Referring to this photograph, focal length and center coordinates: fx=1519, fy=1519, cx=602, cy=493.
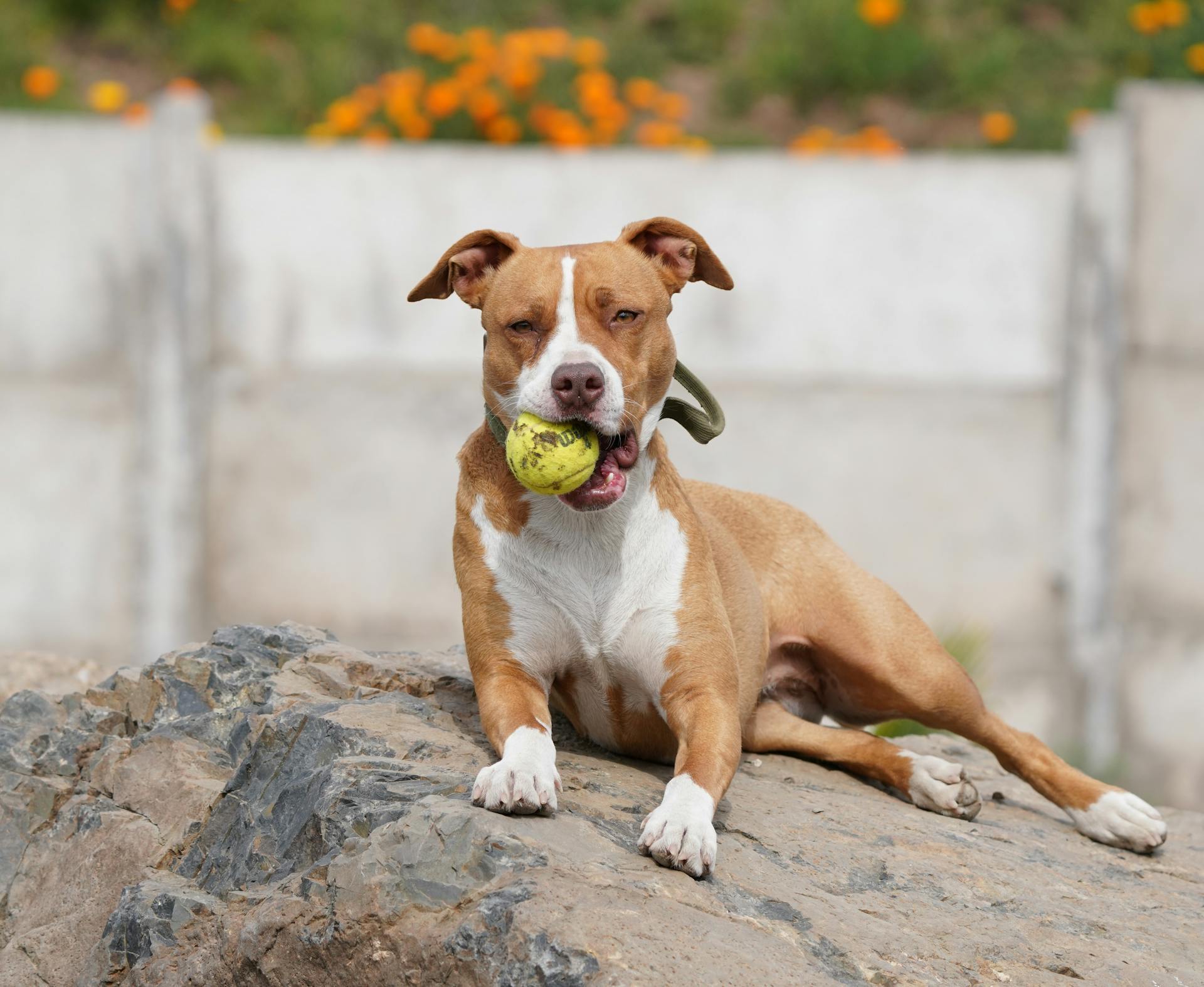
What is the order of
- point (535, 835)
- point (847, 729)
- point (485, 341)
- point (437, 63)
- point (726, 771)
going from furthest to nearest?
point (437, 63)
point (847, 729)
point (485, 341)
point (726, 771)
point (535, 835)

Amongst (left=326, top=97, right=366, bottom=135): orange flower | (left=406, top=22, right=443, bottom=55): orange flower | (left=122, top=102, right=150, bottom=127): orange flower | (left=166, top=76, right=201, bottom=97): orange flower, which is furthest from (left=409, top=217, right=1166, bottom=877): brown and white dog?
(left=166, top=76, right=201, bottom=97): orange flower

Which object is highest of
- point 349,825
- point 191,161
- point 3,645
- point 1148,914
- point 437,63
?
point 437,63

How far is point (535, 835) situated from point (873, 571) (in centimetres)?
584

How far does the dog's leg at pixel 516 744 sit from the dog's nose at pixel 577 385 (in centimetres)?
77

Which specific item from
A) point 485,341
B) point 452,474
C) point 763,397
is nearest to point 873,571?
point 763,397

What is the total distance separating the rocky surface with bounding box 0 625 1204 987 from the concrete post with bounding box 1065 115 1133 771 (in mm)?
4102

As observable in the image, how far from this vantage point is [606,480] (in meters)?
4.02

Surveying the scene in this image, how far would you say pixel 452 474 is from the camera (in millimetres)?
8797

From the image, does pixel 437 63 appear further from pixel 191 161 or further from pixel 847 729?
pixel 847 729

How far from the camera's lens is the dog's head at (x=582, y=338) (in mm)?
3891

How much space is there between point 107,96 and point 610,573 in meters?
7.17

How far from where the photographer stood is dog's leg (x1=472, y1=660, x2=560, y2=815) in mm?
3518

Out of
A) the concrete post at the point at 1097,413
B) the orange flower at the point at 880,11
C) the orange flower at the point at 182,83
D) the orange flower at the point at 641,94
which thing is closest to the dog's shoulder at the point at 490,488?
the concrete post at the point at 1097,413

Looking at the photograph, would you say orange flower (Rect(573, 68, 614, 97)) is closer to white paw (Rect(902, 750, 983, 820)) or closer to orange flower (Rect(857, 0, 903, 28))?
orange flower (Rect(857, 0, 903, 28))
